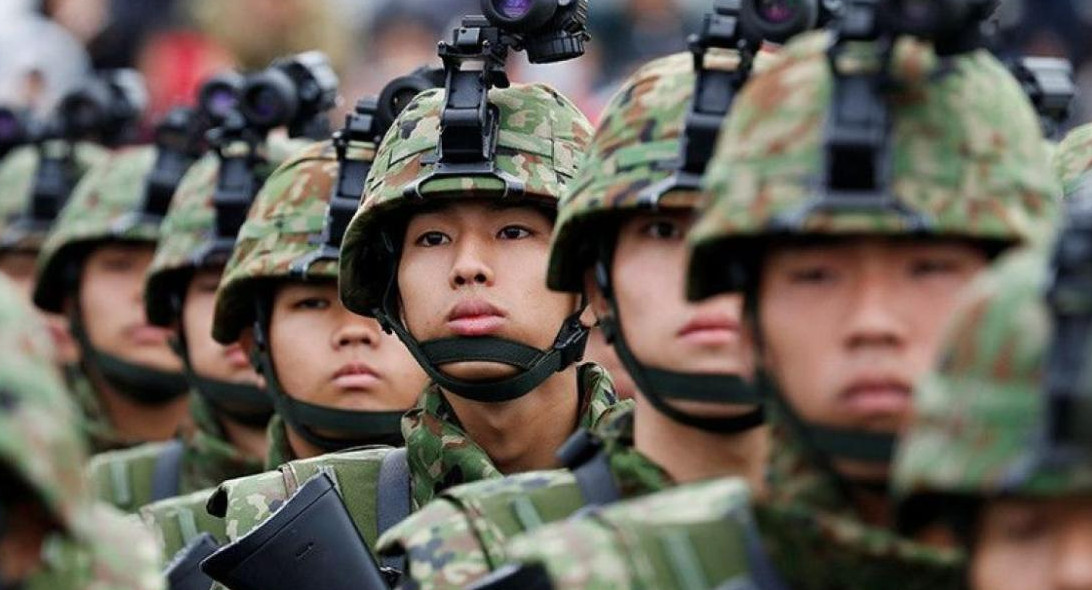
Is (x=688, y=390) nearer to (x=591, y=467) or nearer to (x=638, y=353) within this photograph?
(x=638, y=353)

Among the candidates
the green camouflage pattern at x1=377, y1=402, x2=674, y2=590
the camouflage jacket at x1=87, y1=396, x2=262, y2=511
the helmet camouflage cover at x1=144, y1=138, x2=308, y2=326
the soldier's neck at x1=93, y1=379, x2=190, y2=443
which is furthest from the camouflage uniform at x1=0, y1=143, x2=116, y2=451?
the green camouflage pattern at x1=377, y1=402, x2=674, y2=590

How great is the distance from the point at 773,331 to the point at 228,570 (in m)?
2.61

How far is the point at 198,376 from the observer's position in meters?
11.1

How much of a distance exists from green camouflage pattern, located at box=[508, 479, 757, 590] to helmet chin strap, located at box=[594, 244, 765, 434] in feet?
2.80

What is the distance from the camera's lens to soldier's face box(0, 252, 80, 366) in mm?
13469

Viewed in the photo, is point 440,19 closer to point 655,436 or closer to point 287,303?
point 287,303

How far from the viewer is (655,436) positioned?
702cm

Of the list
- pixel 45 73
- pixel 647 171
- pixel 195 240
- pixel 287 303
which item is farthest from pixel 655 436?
pixel 45 73

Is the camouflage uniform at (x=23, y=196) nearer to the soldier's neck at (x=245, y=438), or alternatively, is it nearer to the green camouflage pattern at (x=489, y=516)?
the soldier's neck at (x=245, y=438)

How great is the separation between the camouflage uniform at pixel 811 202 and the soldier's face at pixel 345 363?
11.2 ft

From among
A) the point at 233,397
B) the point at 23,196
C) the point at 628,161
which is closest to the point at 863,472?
the point at 628,161

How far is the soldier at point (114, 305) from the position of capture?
1234 centimetres

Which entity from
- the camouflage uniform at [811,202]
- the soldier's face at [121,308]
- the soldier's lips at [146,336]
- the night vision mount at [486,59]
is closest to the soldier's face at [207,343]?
the soldier's face at [121,308]

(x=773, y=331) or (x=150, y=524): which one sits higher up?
(x=773, y=331)
